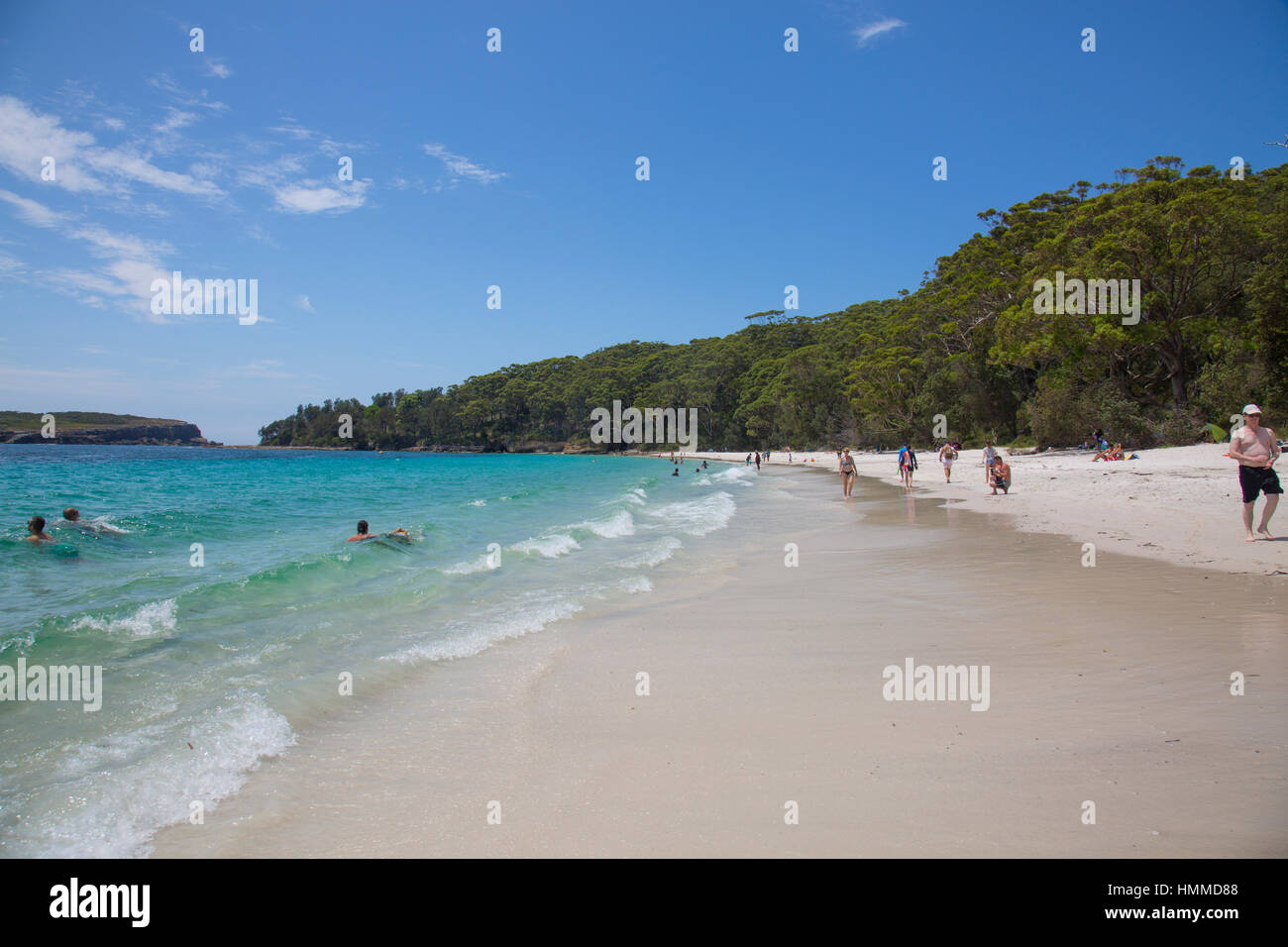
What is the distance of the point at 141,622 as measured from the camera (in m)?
7.34

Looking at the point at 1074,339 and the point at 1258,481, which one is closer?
the point at 1258,481

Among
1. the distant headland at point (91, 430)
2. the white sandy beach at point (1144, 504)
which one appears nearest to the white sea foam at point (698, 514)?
the white sandy beach at point (1144, 504)

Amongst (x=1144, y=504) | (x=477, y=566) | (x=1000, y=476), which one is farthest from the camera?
(x=1000, y=476)

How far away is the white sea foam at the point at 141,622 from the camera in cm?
706

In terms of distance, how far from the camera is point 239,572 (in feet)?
35.4

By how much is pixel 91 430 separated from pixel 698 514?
167 meters

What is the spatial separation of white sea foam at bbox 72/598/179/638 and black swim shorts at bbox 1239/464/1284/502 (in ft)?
47.0

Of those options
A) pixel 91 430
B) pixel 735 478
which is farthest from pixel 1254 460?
pixel 91 430

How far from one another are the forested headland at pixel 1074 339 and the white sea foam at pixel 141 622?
30782mm

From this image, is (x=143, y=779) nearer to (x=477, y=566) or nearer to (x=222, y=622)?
(x=222, y=622)
